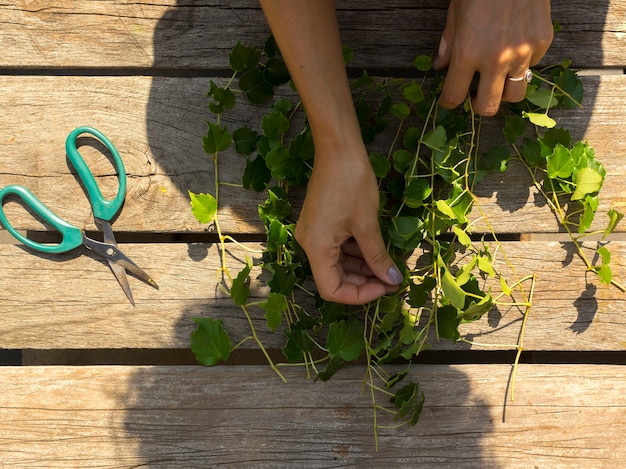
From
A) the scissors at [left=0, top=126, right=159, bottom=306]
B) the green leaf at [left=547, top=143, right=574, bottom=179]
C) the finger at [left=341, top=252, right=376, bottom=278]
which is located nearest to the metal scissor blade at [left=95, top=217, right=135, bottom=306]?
the scissors at [left=0, top=126, right=159, bottom=306]

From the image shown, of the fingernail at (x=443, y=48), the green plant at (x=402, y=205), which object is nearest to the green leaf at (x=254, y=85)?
the green plant at (x=402, y=205)

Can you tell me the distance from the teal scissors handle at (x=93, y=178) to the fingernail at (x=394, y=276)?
0.43 metres

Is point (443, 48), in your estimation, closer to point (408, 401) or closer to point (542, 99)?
point (542, 99)

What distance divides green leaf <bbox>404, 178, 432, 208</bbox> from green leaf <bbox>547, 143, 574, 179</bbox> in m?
0.18

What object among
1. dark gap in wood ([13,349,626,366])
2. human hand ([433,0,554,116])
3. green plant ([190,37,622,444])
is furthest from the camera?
dark gap in wood ([13,349,626,366])

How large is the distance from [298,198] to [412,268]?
203mm

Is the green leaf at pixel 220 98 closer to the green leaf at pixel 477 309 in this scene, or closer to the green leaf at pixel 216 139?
the green leaf at pixel 216 139

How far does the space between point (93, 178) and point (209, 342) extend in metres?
0.31

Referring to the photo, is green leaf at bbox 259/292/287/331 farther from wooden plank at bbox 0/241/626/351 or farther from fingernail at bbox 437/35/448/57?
fingernail at bbox 437/35/448/57

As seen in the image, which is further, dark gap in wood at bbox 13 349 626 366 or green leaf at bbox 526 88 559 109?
dark gap in wood at bbox 13 349 626 366

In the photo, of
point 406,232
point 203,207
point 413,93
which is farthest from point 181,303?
point 413,93

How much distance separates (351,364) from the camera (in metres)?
0.91

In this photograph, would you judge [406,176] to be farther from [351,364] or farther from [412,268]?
[351,364]

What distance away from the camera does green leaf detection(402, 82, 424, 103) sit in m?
0.83
